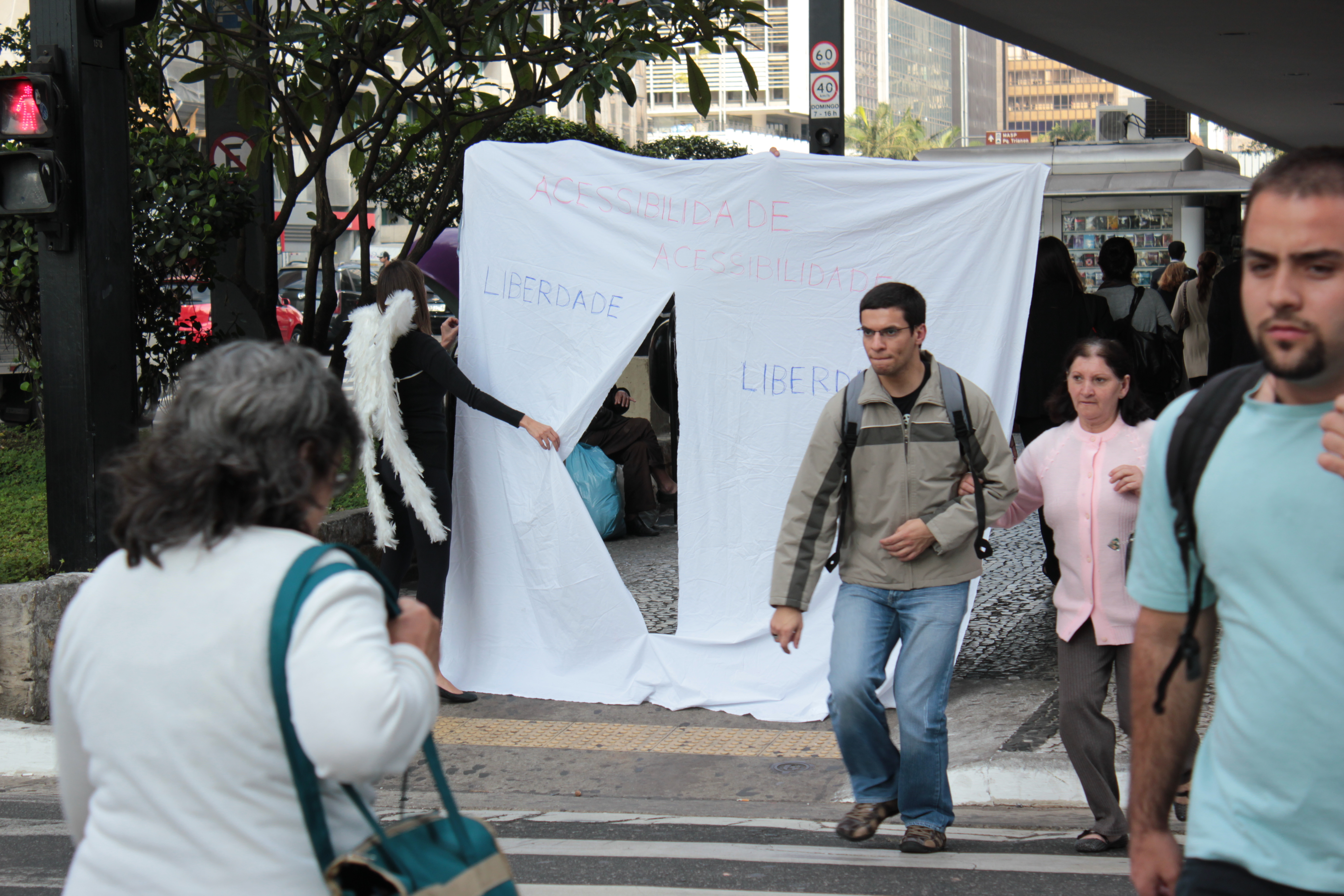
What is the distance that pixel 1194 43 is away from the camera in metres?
12.4

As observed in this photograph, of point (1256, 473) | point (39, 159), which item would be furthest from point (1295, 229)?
point (39, 159)

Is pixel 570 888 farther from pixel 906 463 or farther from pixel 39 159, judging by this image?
pixel 39 159

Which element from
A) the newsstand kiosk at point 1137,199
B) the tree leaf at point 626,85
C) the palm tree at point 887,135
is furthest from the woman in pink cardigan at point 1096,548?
the palm tree at point 887,135

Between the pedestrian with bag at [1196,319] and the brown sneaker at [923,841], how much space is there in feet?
25.0

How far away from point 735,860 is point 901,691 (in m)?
0.72

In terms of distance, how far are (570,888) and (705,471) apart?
2234mm

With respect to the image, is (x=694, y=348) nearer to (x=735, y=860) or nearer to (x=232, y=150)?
(x=735, y=860)

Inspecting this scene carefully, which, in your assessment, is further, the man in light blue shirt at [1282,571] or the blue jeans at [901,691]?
the blue jeans at [901,691]

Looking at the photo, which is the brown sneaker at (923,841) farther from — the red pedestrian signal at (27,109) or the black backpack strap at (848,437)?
the red pedestrian signal at (27,109)

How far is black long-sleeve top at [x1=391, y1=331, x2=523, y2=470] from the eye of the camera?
228 inches

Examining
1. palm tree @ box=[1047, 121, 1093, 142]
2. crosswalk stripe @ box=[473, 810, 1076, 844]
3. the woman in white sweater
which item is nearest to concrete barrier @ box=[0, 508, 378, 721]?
crosswalk stripe @ box=[473, 810, 1076, 844]

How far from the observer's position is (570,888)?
13.0 ft

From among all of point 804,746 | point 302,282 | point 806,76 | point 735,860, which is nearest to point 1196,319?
point 804,746

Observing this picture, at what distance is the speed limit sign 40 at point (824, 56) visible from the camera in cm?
952
